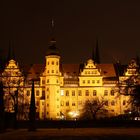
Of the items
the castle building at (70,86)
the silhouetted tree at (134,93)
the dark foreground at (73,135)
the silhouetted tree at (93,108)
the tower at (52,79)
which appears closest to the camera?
the dark foreground at (73,135)

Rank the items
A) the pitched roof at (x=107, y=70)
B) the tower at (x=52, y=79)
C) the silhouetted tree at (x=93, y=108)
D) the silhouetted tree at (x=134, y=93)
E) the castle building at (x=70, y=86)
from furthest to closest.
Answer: the pitched roof at (x=107, y=70) → the castle building at (x=70, y=86) → the tower at (x=52, y=79) → the silhouetted tree at (x=93, y=108) → the silhouetted tree at (x=134, y=93)

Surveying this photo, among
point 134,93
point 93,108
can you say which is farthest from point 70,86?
point 134,93

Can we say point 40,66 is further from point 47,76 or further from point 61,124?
point 61,124

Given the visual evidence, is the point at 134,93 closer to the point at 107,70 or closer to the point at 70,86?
the point at 70,86

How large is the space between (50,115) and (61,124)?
31895mm

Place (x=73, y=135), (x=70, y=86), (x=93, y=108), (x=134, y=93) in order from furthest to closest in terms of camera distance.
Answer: (x=70, y=86) < (x=93, y=108) < (x=134, y=93) < (x=73, y=135)

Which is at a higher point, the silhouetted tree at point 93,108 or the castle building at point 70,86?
the castle building at point 70,86

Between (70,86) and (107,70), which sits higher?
(107,70)

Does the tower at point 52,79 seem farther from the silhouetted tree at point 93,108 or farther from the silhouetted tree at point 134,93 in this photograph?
the silhouetted tree at point 134,93

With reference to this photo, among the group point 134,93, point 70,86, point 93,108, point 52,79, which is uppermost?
point 52,79

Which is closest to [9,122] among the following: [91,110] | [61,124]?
[61,124]

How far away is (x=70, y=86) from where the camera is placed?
93812 mm

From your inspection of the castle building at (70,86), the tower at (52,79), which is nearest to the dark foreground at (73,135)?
the castle building at (70,86)

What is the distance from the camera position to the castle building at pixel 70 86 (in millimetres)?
90375
